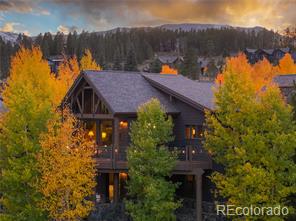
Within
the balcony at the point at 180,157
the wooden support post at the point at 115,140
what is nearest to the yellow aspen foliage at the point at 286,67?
the balcony at the point at 180,157

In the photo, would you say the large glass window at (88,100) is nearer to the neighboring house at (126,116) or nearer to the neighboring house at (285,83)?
the neighboring house at (126,116)

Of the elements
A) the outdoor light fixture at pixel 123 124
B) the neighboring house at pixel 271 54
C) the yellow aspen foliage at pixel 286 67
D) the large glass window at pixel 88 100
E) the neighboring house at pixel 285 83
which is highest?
the neighboring house at pixel 271 54

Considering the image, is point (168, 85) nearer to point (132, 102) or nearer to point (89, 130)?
point (132, 102)

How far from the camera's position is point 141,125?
85.1 feet

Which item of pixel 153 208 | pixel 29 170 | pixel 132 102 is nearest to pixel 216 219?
pixel 153 208

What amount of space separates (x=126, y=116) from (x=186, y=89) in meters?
5.38

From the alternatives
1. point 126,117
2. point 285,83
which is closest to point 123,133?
point 126,117

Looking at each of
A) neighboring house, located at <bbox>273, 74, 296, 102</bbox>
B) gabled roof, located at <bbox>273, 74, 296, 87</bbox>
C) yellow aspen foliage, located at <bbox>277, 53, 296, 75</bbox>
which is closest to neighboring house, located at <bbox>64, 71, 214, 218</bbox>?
neighboring house, located at <bbox>273, 74, 296, 102</bbox>

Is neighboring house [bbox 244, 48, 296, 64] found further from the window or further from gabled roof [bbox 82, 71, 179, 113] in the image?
the window

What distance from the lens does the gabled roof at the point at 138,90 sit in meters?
29.5

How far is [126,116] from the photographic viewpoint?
97.1ft

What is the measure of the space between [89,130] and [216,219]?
433 inches

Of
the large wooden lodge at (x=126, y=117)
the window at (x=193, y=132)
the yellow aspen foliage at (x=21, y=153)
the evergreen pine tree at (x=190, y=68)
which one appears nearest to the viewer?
the yellow aspen foliage at (x=21, y=153)

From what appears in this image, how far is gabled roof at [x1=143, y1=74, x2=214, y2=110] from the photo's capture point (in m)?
29.8
